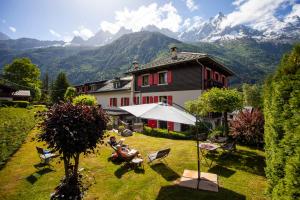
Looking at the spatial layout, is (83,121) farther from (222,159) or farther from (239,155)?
(239,155)

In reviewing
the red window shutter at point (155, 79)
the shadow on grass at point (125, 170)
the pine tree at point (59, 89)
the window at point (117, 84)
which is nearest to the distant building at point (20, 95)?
the pine tree at point (59, 89)

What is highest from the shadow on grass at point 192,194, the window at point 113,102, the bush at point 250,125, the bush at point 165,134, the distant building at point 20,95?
the distant building at point 20,95

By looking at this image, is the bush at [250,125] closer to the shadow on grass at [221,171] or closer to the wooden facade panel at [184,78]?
the shadow on grass at [221,171]

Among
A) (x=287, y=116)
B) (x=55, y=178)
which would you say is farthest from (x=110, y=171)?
(x=287, y=116)

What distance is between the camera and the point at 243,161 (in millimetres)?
9898

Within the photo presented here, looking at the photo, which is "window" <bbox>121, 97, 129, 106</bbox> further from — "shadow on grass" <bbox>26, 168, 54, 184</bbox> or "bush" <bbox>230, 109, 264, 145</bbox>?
"shadow on grass" <bbox>26, 168, 54, 184</bbox>

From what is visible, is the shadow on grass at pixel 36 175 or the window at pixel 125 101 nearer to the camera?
the shadow on grass at pixel 36 175

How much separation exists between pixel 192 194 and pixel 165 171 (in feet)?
7.22

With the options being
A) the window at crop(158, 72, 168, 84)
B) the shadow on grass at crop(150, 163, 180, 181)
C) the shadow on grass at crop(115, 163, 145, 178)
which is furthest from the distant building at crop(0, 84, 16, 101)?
the shadow on grass at crop(150, 163, 180, 181)

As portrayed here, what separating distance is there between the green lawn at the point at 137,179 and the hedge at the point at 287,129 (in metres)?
2.43

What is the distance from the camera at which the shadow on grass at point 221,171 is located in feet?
26.3

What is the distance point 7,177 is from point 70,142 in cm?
449

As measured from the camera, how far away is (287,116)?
382 cm

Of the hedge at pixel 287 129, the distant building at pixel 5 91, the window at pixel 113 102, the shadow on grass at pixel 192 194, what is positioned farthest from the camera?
the distant building at pixel 5 91
